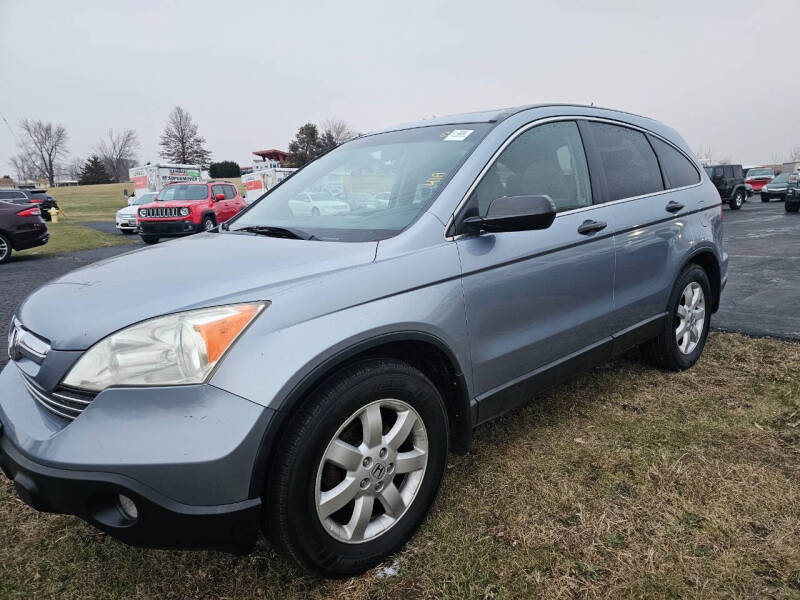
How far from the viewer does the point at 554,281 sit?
2680 mm

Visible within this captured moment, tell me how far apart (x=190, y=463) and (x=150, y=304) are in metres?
0.52

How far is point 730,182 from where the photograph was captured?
23859 mm

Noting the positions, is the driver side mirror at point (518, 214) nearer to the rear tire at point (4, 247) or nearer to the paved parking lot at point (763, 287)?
the paved parking lot at point (763, 287)

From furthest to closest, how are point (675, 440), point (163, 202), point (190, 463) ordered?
1. point (163, 202)
2. point (675, 440)
3. point (190, 463)

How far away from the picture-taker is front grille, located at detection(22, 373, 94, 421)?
1.70 meters

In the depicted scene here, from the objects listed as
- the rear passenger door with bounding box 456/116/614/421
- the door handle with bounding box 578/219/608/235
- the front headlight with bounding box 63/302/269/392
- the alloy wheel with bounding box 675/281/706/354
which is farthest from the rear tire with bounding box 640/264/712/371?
the front headlight with bounding box 63/302/269/392

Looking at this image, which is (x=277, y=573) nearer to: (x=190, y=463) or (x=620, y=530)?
(x=190, y=463)

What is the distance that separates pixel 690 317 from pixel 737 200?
2436 cm

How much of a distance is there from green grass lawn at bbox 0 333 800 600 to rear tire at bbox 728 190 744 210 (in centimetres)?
2462

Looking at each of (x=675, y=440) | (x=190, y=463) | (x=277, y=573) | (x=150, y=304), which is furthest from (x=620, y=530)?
(x=150, y=304)

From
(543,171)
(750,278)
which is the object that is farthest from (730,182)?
(543,171)

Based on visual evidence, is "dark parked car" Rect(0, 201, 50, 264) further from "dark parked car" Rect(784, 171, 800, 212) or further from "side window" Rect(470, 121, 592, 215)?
"dark parked car" Rect(784, 171, 800, 212)

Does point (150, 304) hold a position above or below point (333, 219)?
below

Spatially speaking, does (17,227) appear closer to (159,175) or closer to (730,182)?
(159,175)
